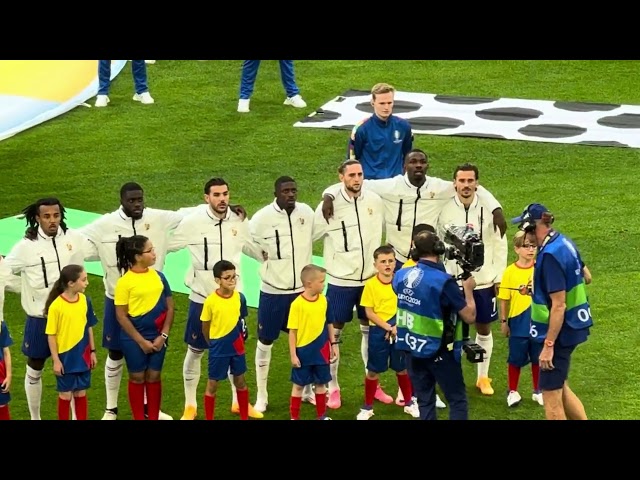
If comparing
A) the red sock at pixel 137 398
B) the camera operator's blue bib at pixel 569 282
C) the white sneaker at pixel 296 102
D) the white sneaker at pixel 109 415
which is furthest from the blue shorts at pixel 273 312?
the white sneaker at pixel 296 102

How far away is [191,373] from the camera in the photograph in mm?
7961

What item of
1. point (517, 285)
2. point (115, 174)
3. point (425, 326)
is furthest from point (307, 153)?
point (425, 326)

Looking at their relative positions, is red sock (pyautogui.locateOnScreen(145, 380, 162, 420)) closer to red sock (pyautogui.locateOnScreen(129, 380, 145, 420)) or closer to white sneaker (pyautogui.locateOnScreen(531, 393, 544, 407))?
red sock (pyautogui.locateOnScreen(129, 380, 145, 420))

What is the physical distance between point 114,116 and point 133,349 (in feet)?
23.7

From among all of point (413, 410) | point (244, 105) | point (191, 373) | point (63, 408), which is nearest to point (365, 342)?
point (413, 410)

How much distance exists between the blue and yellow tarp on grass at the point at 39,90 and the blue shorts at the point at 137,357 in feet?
22.2

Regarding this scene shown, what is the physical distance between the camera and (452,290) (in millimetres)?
6938

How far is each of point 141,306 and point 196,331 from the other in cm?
48

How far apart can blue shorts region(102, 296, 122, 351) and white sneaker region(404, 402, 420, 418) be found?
185 centimetres

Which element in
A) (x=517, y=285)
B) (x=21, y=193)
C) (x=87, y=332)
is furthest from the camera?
(x=21, y=193)

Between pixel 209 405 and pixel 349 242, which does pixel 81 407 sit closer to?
pixel 209 405

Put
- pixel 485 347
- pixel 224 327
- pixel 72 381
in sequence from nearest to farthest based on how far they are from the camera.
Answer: pixel 72 381
pixel 224 327
pixel 485 347

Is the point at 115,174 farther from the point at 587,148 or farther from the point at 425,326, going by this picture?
the point at 425,326

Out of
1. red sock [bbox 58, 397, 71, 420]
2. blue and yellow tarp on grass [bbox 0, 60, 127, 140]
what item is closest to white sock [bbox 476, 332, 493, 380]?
red sock [bbox 58, 397, 71, 420]
